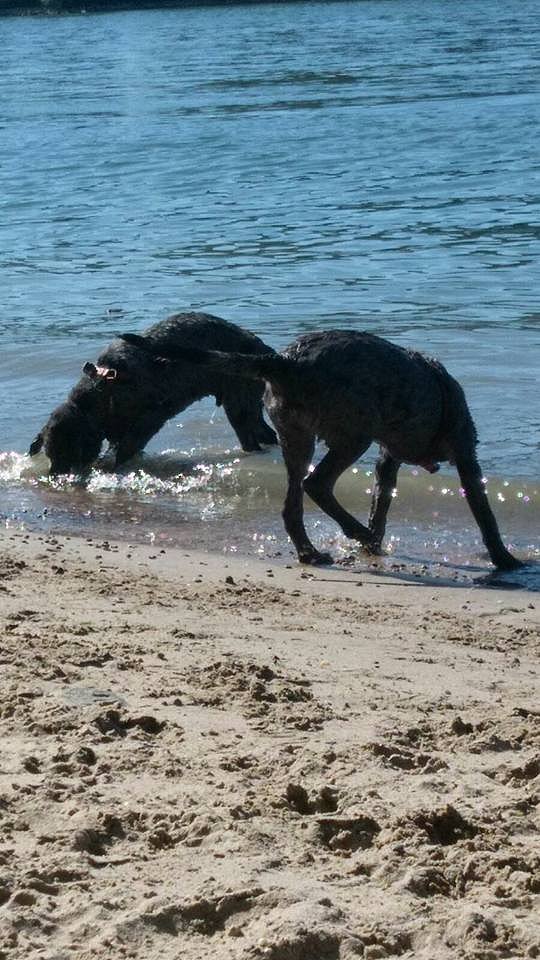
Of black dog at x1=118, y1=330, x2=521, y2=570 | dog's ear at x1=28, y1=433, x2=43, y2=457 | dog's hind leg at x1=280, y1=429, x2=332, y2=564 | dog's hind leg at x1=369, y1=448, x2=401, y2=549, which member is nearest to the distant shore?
dog's ear at x1=28, y1=433, x2=43, y2=457

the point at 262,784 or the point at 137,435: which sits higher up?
the point at 262,784

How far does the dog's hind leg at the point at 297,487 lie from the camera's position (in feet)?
27.6

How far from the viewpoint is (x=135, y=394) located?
1043cm

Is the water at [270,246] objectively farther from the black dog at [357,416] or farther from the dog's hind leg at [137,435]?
the black dog at [357,416]

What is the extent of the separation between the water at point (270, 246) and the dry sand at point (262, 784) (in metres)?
2.50

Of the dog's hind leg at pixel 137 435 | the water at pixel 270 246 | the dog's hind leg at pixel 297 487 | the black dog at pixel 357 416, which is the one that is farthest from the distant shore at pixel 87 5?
the dog's hind leg at pixel 297 487

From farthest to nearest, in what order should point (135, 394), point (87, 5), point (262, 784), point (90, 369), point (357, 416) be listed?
point (87, 5)
point (135, 394)
point (90, 369)
point (357, 416)
point (262, 784)

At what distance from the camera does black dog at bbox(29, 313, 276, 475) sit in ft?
34.1

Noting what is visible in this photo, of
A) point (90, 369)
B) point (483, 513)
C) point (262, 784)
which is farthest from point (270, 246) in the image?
point (262, 784)

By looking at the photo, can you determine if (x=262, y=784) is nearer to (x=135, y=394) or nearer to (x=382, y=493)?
(x=382, y=493)

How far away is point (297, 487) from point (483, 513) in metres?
0.99

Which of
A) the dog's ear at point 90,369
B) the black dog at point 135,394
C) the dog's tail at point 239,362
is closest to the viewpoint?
the dog's tail at point 239,362

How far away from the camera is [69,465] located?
34.6ft

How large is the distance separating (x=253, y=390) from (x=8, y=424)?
2.15 m
